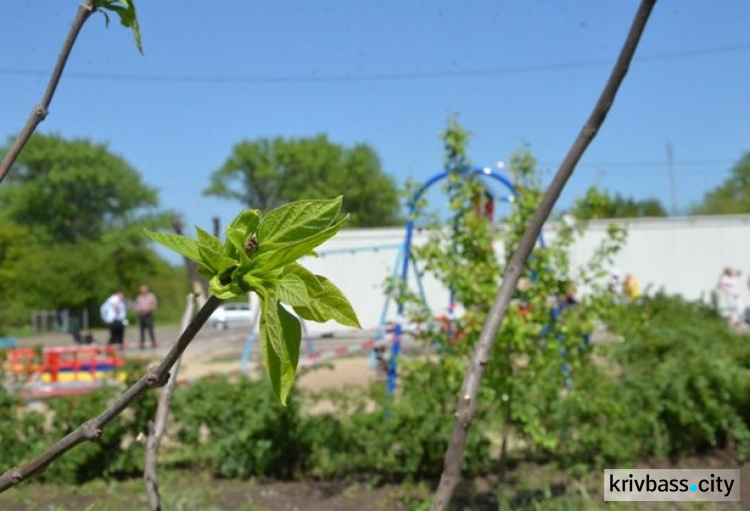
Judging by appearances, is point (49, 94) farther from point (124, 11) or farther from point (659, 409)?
point (659, 409)

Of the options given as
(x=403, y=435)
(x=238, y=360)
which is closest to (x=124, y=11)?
(x=403, y=435)

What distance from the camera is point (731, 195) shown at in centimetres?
6862

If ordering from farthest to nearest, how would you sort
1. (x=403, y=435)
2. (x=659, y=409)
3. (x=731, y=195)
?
(x=731, y=195)
(x=659, y=409)
(x=403, y=435)

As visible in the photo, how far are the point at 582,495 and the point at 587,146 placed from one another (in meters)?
4.27

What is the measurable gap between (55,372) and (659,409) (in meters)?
8.33

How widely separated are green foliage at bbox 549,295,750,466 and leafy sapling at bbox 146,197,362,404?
227 inches

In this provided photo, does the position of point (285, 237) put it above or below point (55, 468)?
above

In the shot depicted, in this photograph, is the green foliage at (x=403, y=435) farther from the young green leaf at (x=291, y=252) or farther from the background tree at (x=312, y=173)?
the background tree at (x=312, y=173)

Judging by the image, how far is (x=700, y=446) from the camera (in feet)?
22.2

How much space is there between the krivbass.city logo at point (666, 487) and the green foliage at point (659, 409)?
0.62m

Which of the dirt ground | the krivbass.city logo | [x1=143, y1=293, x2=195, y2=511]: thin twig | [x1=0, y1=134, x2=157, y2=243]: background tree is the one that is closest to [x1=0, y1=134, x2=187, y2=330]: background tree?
[x1=0, y1=134, x2=157, y2=243]: background tree

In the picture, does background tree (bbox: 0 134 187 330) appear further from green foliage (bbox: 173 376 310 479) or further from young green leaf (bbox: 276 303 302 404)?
young green leaf (bbox: 276 303 302 404)

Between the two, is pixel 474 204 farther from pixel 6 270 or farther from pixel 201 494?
pixel 6 270

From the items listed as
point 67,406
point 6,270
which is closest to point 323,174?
point 6,270
